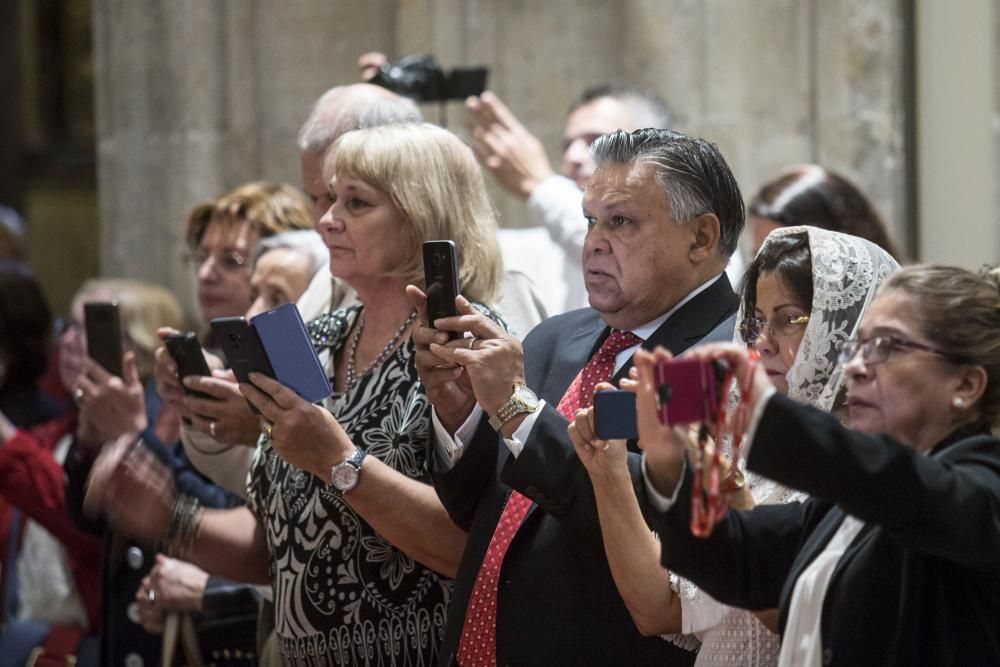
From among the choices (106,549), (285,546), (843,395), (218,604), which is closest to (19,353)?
(106,549)

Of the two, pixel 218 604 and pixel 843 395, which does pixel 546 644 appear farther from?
pixel 218 604

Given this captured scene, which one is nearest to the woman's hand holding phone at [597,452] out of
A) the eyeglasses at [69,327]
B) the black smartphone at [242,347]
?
the black smartphone at [242,347]

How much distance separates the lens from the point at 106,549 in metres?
3.99

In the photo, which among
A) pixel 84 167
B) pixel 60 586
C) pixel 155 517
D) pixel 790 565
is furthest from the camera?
pixel 84 167

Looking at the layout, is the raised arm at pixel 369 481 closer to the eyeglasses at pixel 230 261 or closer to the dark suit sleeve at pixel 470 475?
the dark suit sleeve at pixel 470 475

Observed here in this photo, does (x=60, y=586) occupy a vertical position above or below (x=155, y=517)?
below

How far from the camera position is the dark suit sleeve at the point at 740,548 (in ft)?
7.27

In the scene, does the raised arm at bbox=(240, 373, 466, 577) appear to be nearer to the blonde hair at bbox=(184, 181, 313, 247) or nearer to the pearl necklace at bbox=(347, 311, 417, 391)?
the pearl necklace at bbox=(347, 311, 417, 391)

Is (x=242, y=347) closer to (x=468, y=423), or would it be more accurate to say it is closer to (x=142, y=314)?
(x=468, y=423)

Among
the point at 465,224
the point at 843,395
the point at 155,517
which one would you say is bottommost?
the point at 155,517

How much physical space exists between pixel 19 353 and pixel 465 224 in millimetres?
2520

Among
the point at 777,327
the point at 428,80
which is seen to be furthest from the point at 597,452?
the point at 428,80

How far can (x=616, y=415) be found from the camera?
2287 mm

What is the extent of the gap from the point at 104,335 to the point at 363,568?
1.01 metres
